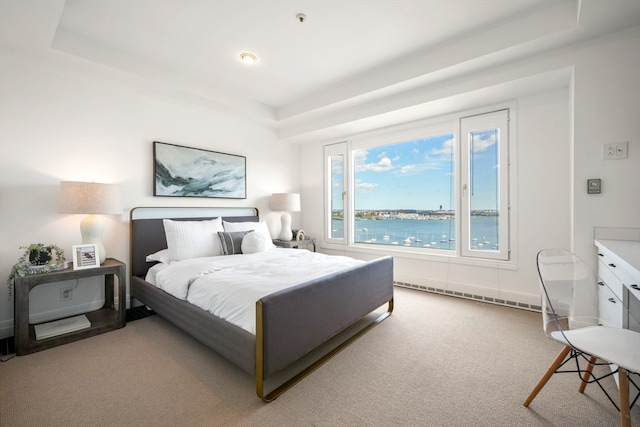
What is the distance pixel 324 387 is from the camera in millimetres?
1778

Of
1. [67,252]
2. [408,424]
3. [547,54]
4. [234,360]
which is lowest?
[408,424]

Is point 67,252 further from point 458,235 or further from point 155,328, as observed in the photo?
point 458,235

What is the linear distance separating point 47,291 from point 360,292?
294 centimetres

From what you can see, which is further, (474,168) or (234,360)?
(474,168)

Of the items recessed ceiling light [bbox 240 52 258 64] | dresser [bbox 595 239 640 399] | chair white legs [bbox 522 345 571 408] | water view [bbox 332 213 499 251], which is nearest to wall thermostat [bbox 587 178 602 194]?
dresser [bbox 595 239 640 399]

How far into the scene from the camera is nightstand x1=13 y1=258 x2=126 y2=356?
2.13 metres

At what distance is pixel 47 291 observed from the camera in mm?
2625

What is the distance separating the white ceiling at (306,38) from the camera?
2.16m

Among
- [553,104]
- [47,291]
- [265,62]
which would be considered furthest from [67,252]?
[553,104]

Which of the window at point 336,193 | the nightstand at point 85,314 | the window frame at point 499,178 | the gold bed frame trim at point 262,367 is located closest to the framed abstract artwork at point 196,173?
the nightstand at point 85,314

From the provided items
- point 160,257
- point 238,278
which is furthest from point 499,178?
point 160,257

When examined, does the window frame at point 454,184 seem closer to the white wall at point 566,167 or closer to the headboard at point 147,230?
the white wall at point 566,167

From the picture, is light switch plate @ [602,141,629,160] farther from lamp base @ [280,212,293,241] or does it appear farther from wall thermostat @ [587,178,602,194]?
lamp base @ [280,212,293,241]

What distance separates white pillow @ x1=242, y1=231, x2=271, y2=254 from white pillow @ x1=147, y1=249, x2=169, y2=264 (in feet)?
2.63
